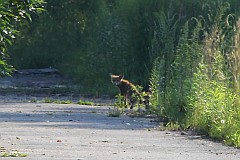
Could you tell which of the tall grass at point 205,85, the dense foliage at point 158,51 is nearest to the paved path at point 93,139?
the tall grass at point 205,85

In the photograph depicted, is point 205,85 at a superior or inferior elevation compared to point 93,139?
superior

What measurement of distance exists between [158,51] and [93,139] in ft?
25.4

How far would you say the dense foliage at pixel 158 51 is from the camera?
1703cm

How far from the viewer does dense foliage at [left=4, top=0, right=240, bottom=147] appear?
17.0 m

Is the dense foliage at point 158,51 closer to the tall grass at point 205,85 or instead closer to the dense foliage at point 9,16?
the tall grass at point 205,85

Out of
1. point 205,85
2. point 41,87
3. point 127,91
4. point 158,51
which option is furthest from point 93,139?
point 41,87

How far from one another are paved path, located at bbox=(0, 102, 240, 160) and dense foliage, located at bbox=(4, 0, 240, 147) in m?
0.88

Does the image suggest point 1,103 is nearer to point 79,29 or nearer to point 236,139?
point 236,139

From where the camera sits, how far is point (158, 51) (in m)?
22.4

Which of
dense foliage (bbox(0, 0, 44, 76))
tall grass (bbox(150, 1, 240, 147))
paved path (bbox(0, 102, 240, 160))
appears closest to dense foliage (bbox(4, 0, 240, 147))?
tall grass (bbox(150, 1, 240, 147))

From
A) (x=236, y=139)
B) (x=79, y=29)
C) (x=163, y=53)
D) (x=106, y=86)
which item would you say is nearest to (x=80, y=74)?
(x=106, y=86)

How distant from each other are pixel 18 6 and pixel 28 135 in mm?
3285

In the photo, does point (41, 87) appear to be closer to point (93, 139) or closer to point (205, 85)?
point (205, 85)

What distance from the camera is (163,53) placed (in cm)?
2156
